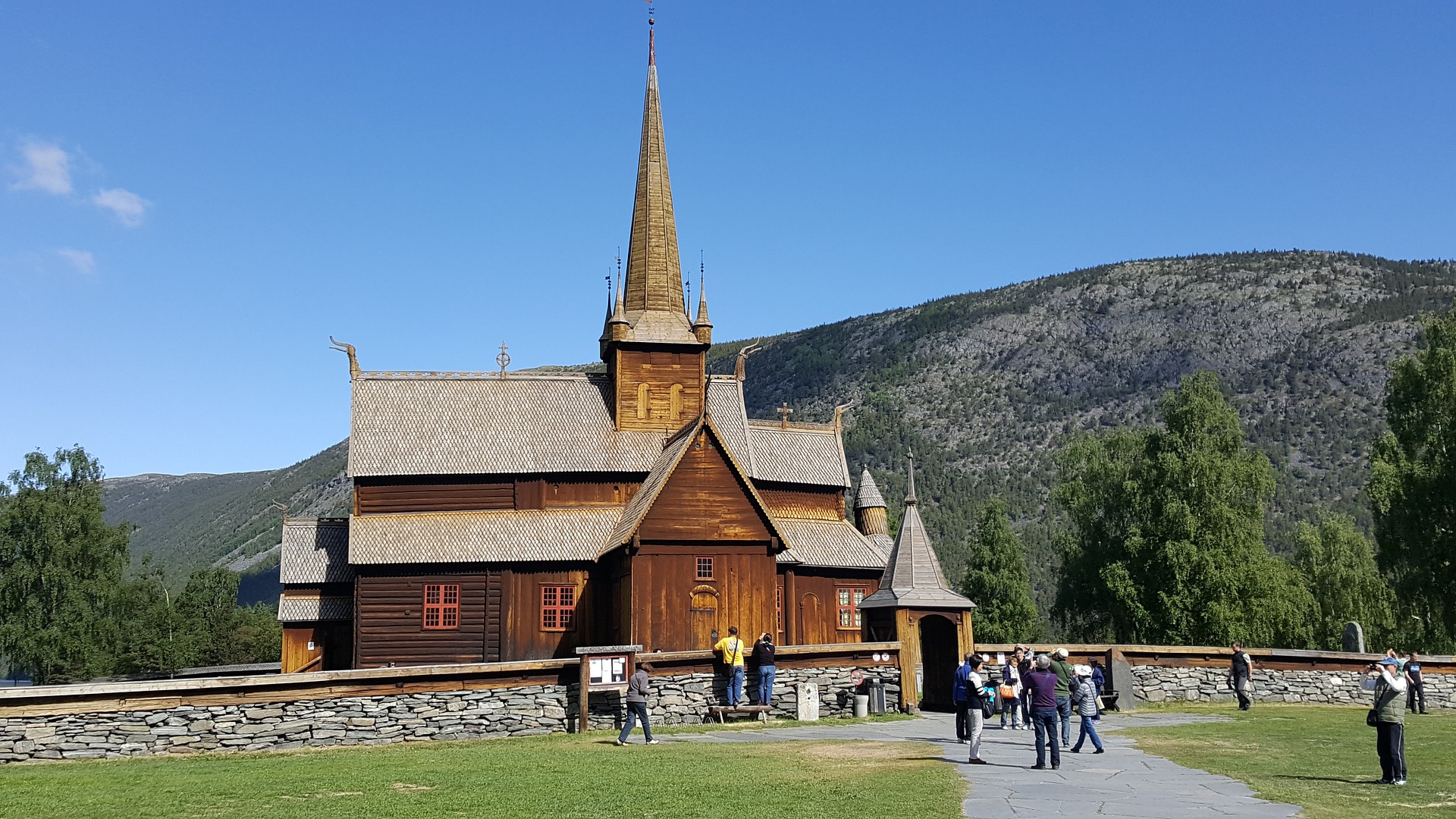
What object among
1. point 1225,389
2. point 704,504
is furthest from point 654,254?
point 1225,389

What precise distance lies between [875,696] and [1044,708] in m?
9.80

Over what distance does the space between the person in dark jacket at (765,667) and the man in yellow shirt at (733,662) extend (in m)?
0.43

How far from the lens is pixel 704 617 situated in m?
36.9

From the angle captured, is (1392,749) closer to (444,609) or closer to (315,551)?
(444,609)

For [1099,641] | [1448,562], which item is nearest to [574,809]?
[1448,562]

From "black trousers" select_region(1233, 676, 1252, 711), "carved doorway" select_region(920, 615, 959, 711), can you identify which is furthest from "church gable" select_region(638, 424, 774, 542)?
"black trousers" select_region(1233, 676, 1252, 711)

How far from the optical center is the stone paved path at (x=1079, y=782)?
46.2ft

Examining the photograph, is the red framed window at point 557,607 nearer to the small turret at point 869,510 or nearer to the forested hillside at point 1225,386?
the small turret at point 869,510

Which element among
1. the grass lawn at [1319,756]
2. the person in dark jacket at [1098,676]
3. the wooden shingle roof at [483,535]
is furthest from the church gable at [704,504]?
the grass lawn at [1319,756]

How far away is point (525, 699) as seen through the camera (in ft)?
80.8

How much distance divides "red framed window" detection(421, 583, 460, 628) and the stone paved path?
19.1 meters

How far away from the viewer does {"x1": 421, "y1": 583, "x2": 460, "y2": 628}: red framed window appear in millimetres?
41375

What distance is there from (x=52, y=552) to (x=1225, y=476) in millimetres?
55738

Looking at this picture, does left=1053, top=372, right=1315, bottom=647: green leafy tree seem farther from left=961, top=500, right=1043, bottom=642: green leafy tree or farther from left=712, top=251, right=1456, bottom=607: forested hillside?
left=712, top=251, right=1456, bottom=607: forested hillside
